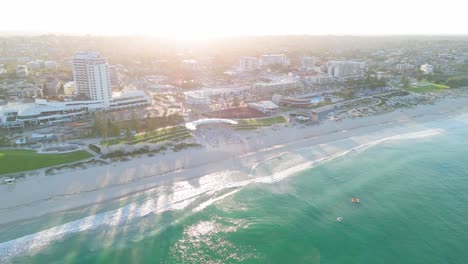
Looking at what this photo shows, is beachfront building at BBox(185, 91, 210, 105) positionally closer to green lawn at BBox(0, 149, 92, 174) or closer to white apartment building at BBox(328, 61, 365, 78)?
green lawn at BBox(0, 149, 92, 174)

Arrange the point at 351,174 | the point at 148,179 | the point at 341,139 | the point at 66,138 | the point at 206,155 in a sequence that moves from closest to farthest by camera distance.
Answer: the point at 148,179, the point at 351,174, the point at 206,155, the point at 66,138, the point at 341,139

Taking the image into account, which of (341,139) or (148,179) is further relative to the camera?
(341,139)

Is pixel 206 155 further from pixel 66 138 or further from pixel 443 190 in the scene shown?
pixel 443 190

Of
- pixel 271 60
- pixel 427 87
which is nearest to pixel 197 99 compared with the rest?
pixel 427 87

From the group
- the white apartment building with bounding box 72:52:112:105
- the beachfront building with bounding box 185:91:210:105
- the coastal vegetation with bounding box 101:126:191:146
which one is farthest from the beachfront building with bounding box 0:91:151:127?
the coastal vegetation with bounding box 101:126:191:146

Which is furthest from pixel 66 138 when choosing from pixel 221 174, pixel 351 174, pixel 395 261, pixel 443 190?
pixel 443 190

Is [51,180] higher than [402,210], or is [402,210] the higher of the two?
[51,180]

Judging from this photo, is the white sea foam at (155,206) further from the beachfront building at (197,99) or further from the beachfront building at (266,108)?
the beachfront building at (197,99)
